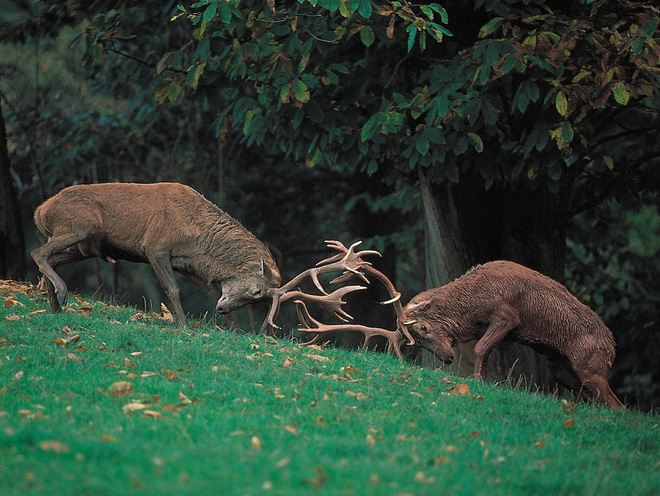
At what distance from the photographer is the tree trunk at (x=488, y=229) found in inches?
463

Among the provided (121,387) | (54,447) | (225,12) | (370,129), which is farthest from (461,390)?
(225,12)

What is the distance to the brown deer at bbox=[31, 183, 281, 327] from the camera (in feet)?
33.0

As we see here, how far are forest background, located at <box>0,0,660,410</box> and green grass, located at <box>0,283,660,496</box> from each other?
287 cm

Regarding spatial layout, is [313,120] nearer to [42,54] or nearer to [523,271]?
[523,271]

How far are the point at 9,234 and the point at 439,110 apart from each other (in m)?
7.22

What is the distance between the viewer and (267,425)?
584 cm

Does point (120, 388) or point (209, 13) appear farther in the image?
point (209, 13)

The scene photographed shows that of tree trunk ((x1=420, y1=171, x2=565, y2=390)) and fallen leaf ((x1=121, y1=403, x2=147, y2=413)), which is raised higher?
tree trunk ((x1=420, y1=171, x2=565, y2=390))

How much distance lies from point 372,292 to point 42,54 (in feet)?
35.2

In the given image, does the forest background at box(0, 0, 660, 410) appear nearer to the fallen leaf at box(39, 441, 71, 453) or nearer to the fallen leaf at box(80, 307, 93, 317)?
the fallen leaf at box(80, 307, 93, 317)

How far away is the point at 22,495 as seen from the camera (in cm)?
427

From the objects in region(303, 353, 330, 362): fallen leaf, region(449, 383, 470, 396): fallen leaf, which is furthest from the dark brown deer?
region(303, 353, 330, 362): fallen leaf

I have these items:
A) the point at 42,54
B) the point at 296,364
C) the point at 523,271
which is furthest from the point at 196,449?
the point at 42,54

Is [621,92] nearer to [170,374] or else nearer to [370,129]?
[370,129]
